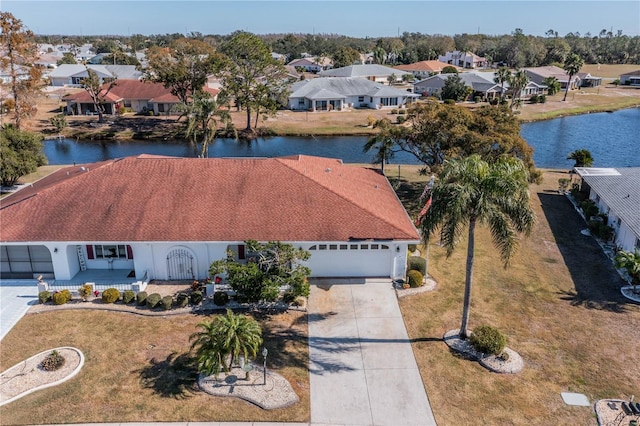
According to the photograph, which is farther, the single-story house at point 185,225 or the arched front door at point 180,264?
the arched front door at point 180,264

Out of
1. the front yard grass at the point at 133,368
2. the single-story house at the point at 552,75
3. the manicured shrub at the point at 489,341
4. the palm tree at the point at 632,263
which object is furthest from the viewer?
the single-story house at the point at 552,75

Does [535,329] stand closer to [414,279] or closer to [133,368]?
[414,279]

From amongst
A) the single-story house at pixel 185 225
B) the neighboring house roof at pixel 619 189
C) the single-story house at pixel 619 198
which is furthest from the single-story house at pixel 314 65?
the single-story house at pixel 185 225

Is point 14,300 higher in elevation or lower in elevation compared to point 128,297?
lower

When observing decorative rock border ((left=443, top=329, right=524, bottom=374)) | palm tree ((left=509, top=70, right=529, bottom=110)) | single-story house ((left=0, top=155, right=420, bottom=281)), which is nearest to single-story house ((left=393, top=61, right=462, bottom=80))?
palm tree ((left=509, top=70, right=529, bottom=110))

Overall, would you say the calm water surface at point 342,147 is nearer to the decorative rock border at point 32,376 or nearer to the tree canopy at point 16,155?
the tree canopy at point 16,155

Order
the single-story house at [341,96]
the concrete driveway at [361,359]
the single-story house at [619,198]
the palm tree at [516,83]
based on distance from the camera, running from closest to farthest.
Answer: the concrete driveway at [361,359]
the single-story house at [619,198]
the palm tree at [516,83]
the single-story house at [341,96]

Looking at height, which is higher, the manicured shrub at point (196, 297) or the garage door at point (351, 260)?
the garage door at point (351, 260)

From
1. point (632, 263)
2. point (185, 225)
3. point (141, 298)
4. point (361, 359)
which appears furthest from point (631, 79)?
point (141, 298)
